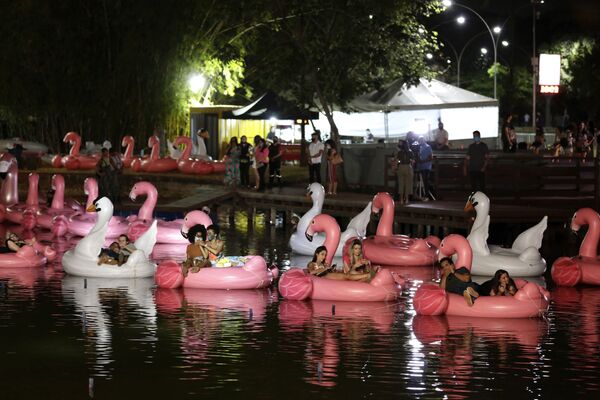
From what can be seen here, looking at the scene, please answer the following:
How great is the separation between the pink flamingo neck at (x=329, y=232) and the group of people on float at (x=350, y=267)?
2.49ft

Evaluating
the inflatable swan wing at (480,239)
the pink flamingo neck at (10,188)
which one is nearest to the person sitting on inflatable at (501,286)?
the inflatable swan wing at (480,239)

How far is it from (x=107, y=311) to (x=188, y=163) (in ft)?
80.9

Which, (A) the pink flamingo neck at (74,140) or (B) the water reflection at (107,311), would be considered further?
(A) the pink flamingo neck at (74,140)

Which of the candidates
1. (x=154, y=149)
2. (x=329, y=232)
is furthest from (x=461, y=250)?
(x=154, y=149)

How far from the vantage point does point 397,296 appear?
20953mm

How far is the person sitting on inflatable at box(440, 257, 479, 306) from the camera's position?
19172 millimetres

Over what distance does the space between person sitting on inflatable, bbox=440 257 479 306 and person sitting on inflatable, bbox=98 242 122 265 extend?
20.1 ft

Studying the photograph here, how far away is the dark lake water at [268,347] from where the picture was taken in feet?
47.9

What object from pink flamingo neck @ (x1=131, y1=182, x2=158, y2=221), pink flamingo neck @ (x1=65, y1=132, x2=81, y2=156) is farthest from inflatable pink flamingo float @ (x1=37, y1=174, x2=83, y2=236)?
pink flamingo neck @ (x1=65, y1=132, x2=81, y2=156)

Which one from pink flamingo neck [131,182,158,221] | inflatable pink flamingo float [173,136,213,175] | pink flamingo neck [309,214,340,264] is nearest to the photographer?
pink flamingo neck [309,214,340,264]

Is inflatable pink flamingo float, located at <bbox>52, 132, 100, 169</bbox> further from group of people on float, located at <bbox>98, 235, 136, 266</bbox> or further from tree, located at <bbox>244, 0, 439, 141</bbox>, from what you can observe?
group of people on float, located at <bbox>98, 235, 136, 266</bbox>

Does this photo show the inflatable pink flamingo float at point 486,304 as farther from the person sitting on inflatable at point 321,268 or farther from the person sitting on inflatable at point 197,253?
the person sitting on inflatable at point 197,253

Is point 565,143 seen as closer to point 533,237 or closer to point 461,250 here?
point 533,237

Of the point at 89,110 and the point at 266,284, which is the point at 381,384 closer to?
the point at 266,284
